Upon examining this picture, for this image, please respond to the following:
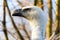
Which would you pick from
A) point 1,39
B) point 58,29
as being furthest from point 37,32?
point 1,39

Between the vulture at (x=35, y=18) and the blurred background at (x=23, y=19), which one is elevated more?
the vulture at (x=35, y=18)

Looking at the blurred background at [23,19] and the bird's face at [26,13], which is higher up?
the bird's face at [26,13]

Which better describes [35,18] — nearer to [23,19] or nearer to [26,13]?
[26,13]

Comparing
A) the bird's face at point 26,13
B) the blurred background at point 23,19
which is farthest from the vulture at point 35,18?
the blurred background at point 23,19

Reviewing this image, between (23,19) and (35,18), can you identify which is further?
(23,19)

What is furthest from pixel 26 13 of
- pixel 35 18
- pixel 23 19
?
pixel 23 19

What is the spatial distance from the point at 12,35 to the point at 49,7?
110 centimetres

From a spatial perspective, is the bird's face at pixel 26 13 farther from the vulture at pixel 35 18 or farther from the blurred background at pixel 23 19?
the blurred background at pixel 23 19

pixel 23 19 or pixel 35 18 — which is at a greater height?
pixel 35 18

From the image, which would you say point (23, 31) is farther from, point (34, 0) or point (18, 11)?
point (18, 11)

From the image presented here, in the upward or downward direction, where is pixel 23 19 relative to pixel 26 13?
downward

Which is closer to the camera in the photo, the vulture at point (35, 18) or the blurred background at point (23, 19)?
the vulture at point (35, 18)

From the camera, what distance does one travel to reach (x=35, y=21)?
1491 mm

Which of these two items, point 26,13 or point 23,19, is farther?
point 23,19
